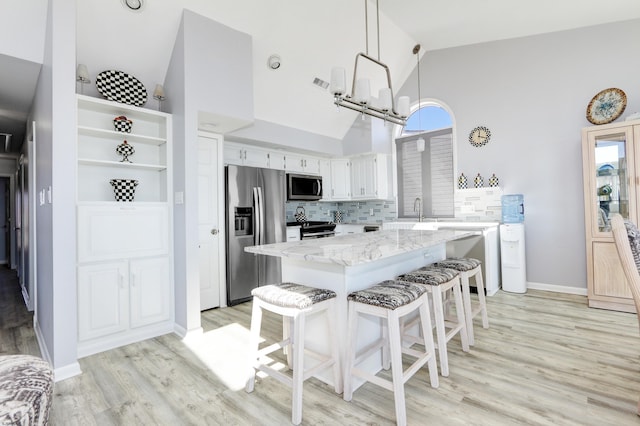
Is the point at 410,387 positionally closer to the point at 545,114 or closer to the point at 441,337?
the point at 441,337

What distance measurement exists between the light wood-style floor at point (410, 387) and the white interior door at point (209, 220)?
0.80 metres

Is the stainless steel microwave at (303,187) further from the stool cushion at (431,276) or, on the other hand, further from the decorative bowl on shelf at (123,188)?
the stool cushion at (431,276)

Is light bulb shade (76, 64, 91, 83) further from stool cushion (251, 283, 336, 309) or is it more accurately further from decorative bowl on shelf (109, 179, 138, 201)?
stool cushion (251, 283, 336, 309)

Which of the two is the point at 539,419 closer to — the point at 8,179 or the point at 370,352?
the point at 370,352

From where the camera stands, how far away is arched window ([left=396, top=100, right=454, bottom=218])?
512 cm

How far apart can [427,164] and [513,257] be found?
1.96m

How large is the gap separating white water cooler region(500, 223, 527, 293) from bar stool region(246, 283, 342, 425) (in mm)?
3190

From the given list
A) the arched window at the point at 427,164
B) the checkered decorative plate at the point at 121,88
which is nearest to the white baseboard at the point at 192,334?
the checkered decorative plate at the point at 121,88

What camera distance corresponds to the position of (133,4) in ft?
8.80

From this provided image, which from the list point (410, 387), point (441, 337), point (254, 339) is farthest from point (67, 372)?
point (441, 337)

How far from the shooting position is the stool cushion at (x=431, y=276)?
2.22 m

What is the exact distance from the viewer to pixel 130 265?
285cm

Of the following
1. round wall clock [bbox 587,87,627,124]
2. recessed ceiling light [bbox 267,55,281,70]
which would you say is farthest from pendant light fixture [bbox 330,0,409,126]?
round wall clock [bbox 587,87,627,124]

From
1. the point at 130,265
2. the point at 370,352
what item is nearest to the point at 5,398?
the point at 370,352
